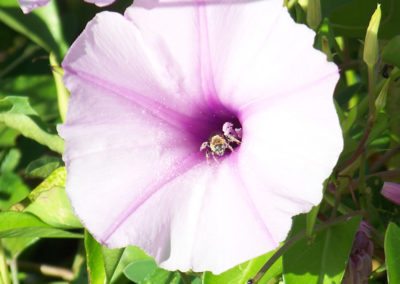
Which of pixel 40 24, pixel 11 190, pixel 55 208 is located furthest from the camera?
pixel 40 24

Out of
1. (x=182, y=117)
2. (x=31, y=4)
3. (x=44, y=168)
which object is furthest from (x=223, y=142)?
(x=44, y=168)

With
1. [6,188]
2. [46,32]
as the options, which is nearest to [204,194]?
[6,188]

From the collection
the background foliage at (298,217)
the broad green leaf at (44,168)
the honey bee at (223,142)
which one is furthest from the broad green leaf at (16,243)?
the honey bee at (223,142)

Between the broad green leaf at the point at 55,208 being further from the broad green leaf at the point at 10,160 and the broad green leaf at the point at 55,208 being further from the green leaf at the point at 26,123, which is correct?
the broad green leaf at the point at 10,160

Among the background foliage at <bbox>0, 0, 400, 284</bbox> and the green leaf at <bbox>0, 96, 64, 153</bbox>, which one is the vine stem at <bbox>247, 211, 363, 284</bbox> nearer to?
the background foliage at <bbox>0, 0, 400, 284</bbox>

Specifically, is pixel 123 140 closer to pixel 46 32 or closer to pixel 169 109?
pixel 169 109

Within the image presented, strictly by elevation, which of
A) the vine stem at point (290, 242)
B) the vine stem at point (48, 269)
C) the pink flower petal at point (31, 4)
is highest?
the pink flower petal at point (31, 4)

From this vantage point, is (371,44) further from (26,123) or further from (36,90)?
(36,90)

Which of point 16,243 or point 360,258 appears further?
point 16,243
